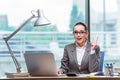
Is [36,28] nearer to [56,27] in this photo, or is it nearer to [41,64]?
[56,27]

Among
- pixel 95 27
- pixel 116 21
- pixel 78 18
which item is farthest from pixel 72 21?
pixel 116 21

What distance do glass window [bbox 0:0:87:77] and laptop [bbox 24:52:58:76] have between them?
70.1 inches

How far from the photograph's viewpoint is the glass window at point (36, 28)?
4.13m

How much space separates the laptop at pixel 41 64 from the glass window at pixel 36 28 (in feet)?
5.84

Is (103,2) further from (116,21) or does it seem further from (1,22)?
(1,22)

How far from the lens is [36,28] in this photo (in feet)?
13.7

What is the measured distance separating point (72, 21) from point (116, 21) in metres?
0.71

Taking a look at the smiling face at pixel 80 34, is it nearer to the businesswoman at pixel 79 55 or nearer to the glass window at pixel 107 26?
the businesswoman at pixel 79 55

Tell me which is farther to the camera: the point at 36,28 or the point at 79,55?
the point at 36,28

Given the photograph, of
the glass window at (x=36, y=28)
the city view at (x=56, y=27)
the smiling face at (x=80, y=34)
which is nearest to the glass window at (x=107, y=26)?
the city view at (x=56, y=27)

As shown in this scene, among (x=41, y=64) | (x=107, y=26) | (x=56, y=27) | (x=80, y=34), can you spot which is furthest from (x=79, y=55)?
(x=107, y=26)

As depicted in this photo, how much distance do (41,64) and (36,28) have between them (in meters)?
1.95

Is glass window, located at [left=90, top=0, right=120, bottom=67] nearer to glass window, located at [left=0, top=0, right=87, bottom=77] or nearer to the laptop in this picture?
glass window, located at [left=0, top=0, right=87, bottom=77]

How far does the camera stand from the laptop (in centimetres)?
225
